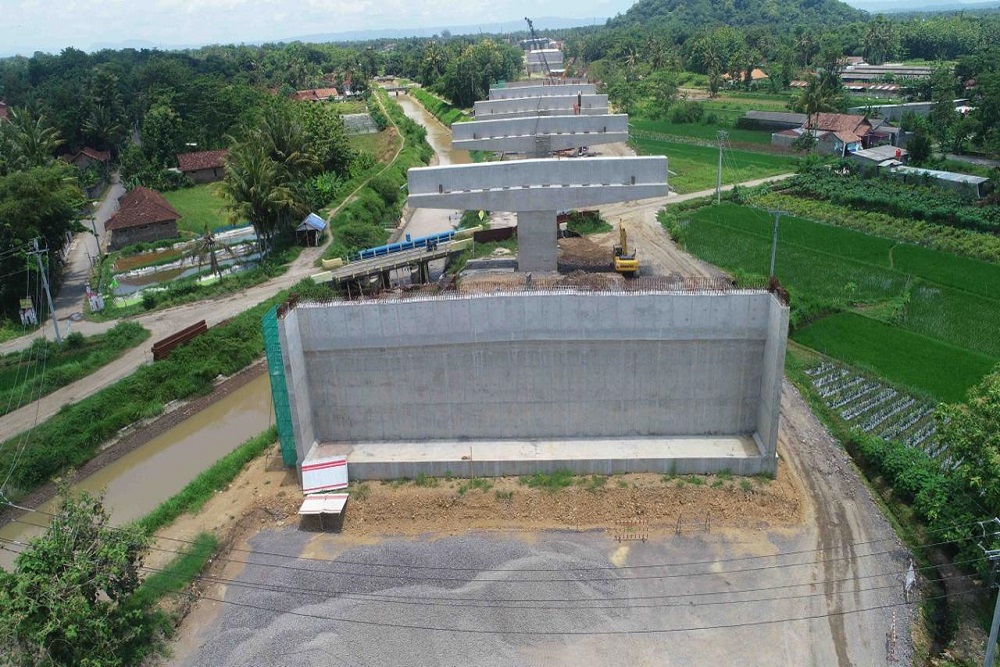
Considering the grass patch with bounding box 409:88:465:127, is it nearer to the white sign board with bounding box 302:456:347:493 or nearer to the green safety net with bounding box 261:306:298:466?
the green safety net with bounding box 261:306:298:466

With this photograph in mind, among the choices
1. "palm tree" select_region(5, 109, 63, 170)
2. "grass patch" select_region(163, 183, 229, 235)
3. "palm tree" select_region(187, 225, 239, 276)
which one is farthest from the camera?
"grass patch" select_region(163, 183, 229, 235)

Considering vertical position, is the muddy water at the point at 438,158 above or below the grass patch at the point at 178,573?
above

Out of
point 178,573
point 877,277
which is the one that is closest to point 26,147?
point 178,573

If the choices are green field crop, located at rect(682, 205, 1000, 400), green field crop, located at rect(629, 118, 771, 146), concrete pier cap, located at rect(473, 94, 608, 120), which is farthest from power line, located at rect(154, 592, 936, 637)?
green field crop, located at rect(629, 118, 771, 146)

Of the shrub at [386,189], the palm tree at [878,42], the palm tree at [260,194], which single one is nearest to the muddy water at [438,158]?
the shrub at [386,189]

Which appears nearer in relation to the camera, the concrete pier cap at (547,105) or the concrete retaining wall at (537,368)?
the concrete retaining wall at (537,368)

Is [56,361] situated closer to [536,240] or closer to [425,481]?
[425,481]

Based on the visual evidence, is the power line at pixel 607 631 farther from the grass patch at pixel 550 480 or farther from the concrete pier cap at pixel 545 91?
the concrete pier cap at pixel 545 91
